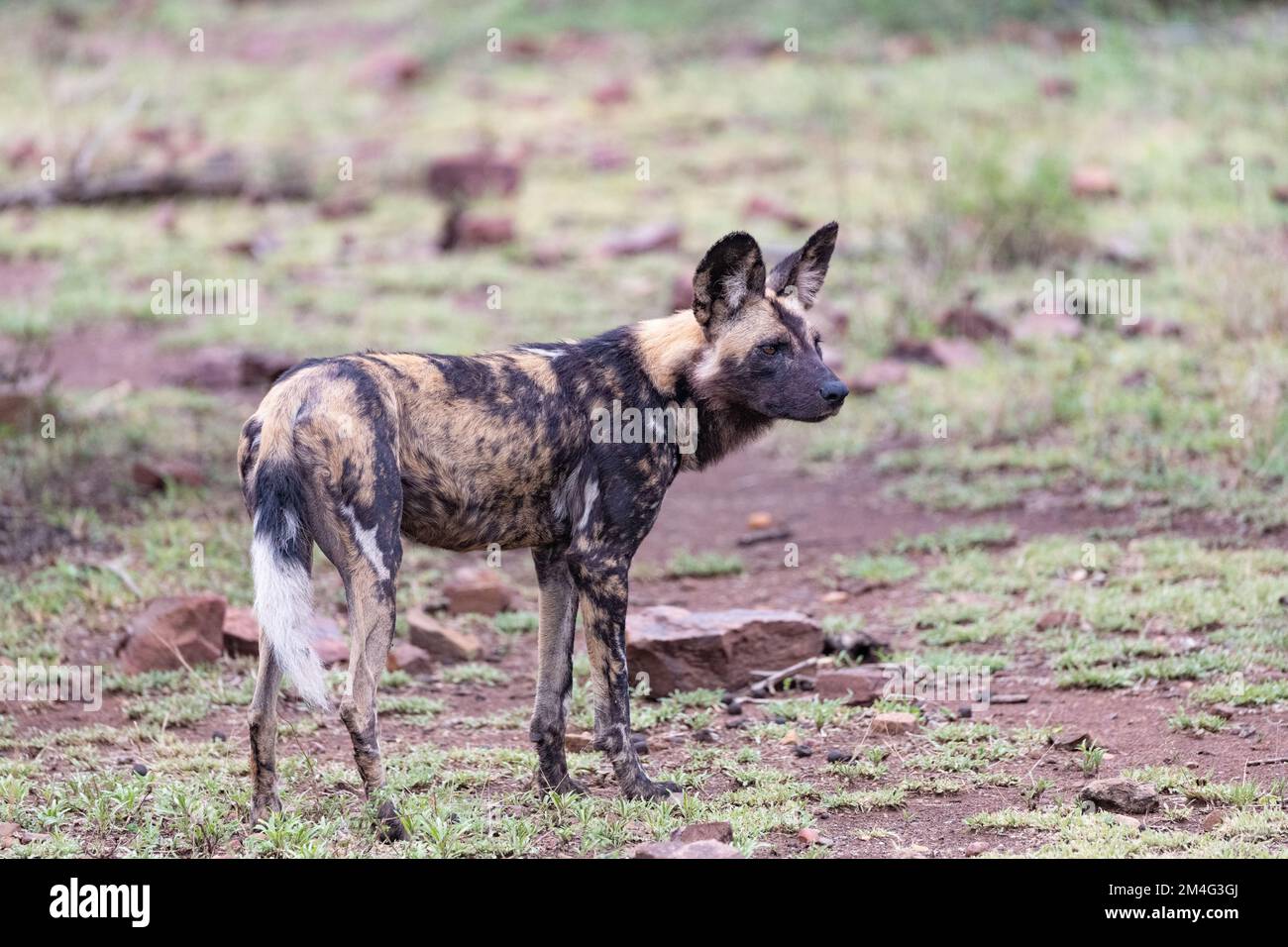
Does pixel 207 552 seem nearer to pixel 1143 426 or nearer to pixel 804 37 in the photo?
pixel 1143 426

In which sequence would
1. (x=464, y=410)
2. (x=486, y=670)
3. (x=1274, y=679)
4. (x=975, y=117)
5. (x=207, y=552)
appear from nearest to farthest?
(x=464, y=410) < (x=1274, y=679) < (x=486, y=670) < (x=207, y=552) < (x=975, y=117)

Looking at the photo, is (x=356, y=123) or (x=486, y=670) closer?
(x=486, y=670)

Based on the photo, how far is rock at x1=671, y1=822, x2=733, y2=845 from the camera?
194 inches

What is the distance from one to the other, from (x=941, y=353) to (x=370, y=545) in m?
6.66

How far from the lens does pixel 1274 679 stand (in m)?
6.38

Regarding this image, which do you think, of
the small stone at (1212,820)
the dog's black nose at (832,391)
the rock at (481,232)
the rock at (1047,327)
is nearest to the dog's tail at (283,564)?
the dog's black nose at (832,391)

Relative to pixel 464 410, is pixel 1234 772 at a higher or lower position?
lower

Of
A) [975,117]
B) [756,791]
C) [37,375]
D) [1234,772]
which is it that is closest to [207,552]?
[37,375]

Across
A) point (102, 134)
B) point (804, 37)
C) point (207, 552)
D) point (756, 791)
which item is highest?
point (804, 37)

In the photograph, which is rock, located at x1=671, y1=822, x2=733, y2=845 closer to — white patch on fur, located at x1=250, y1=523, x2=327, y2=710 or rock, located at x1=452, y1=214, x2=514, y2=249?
white patch on fur, located at x1=250, y1=523, x2=327, y2=710

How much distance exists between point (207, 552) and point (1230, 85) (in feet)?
38.0

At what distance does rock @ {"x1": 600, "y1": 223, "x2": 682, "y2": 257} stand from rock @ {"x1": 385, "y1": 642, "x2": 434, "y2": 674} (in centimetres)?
736

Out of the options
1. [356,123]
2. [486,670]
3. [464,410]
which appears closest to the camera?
[464,410]

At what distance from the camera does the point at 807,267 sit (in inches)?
237
